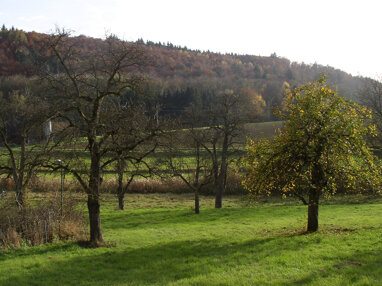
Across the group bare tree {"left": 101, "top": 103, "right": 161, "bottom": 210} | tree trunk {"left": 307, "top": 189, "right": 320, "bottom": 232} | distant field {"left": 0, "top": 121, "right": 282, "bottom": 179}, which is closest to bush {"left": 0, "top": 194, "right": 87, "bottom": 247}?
distant field {"left": 0, "top": 121, "right": 282, "bottom": 179}

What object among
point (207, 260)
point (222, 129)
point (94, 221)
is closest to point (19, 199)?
point (94, 221)

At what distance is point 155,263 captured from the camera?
459 inches

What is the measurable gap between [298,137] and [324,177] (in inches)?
82.1

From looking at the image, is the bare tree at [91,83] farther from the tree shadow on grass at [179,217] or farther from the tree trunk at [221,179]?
the tree trunk at [221,179]

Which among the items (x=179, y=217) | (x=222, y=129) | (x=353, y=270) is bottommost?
(x=179, y=217)

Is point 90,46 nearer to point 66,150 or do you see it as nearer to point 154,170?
point 66,150

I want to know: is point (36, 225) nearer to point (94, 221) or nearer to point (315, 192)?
point (94, 221)

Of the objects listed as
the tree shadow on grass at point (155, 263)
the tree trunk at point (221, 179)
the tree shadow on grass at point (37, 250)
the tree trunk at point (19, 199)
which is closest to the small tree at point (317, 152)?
the tree shadow on grass at point (155, 263)

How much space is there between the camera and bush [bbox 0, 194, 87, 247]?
46.9 feet

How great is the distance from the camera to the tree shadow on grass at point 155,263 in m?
9.92

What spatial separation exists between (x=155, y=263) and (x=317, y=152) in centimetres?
848

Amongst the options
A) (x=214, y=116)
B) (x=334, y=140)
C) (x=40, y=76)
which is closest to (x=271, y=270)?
(x=334, y=140)

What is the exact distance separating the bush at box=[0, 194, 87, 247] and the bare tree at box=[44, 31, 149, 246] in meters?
1.90

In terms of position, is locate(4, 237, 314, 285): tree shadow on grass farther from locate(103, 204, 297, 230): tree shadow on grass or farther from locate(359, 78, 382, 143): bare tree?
locate(359, 78, 382, 143): bare tree
